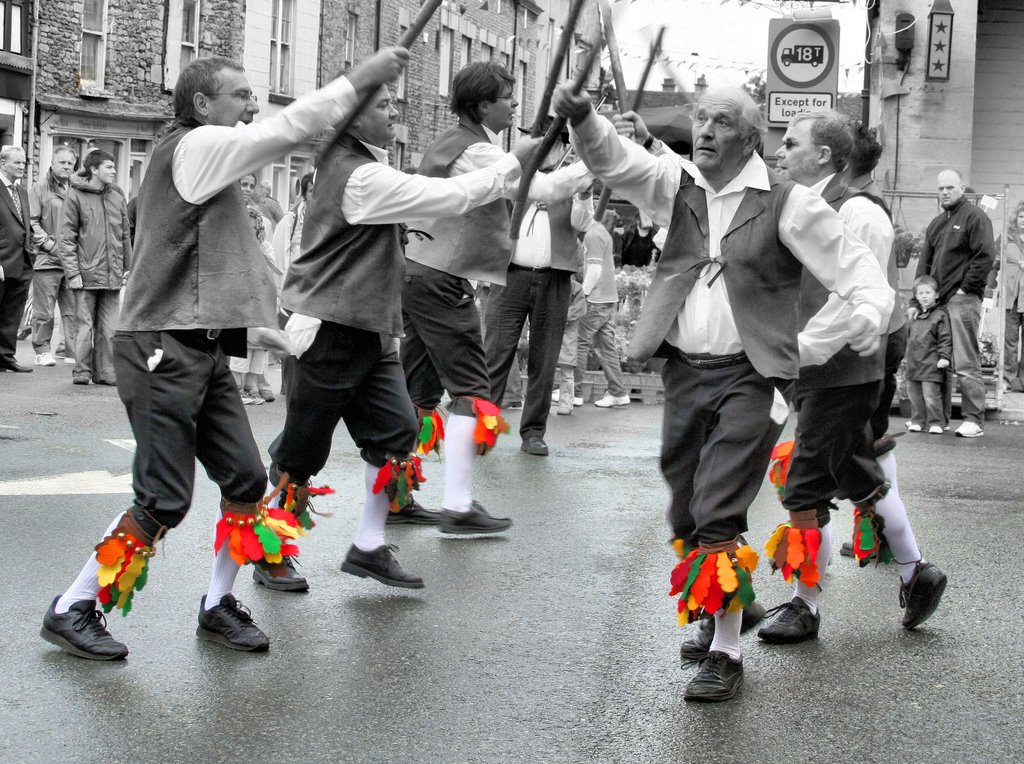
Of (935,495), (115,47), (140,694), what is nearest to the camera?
(140,694)

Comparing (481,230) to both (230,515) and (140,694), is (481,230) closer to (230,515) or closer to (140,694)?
(230,515)

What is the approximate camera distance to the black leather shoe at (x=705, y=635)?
199 inches

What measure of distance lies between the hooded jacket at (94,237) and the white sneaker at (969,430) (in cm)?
741

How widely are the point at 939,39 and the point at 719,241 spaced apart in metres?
13.5

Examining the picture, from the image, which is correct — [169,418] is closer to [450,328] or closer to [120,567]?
[120,567]

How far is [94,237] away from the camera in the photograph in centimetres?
1352

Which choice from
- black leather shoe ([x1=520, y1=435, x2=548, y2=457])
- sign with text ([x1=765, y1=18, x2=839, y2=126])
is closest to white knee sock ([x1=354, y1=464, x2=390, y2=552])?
black leather shoe ([x1=520, y1=435, x2=548, y2=457])

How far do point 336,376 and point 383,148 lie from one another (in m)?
0.92

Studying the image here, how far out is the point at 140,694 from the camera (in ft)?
14.8

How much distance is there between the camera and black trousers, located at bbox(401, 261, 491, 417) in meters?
7.12

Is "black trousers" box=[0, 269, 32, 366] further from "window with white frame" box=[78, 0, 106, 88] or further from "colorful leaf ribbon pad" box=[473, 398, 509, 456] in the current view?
"window with white frame" box=[78, 0, 106, 88]

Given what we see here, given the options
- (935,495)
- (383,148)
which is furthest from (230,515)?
(935,495)

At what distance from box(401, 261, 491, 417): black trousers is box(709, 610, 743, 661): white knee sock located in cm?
248

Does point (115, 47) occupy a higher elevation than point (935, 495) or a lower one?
higher
